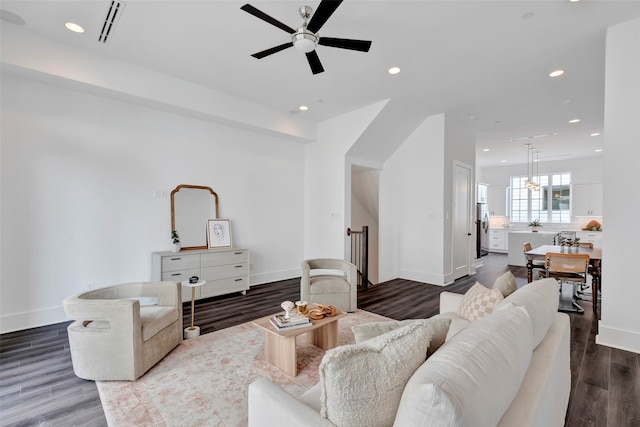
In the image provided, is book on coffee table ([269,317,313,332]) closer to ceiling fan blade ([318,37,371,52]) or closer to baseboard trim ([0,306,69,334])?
ceiling fan blade ([318,37,371,52])

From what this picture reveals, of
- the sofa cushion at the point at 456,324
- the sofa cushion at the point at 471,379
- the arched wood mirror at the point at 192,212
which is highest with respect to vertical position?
the arched wood mirror at the point at 192,212

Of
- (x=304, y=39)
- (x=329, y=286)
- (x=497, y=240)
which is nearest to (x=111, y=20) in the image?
(x=304, y=39)

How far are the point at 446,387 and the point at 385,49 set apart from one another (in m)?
3.39

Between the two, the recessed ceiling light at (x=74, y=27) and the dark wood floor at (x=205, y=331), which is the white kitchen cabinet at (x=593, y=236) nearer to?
the dark wood floor at (x=205, y=331)

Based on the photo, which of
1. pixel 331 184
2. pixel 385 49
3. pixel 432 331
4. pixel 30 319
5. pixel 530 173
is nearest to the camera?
pixel 432 331

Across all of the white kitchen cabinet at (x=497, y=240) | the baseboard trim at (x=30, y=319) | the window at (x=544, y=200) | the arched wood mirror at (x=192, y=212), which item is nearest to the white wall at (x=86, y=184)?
the baseboard trim at (x=30, y=319)

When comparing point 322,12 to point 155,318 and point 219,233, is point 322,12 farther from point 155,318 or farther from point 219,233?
point 219,233

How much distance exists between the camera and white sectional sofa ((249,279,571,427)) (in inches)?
31.3

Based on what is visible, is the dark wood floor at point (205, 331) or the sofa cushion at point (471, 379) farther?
the dark wood floor at point (205, 331)

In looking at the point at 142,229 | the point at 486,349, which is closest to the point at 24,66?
the point at 142,229

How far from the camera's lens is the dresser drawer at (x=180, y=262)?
160 inches

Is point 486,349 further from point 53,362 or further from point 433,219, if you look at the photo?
point 433,219

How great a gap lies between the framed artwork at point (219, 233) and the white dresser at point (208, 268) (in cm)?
23

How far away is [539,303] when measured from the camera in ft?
5.42
